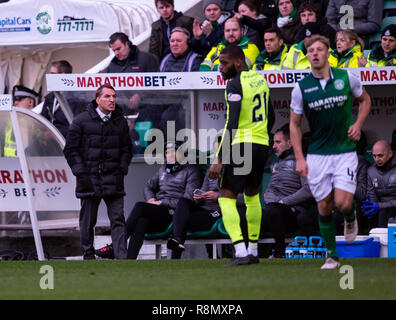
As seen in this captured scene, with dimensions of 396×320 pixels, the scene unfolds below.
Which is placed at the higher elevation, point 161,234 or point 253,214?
point 253,214

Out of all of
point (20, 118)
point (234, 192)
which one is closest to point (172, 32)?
point (20, 118)

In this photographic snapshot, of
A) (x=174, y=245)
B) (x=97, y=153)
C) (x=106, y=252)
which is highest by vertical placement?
(x=97, y=153)

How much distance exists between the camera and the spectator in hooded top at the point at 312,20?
14.5 meters

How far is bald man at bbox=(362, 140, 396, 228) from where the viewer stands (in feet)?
43.2

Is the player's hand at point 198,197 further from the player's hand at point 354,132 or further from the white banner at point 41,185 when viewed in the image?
the player's hand at point 354,132

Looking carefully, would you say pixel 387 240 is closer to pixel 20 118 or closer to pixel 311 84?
pixel 311 84

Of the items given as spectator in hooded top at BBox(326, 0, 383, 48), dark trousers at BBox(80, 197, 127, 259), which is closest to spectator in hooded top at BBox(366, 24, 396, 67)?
spectator in hooded top at BBox(326, 0, 383, 48)

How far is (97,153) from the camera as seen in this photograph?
13234 millimetres

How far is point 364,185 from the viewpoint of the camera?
43.7 ft

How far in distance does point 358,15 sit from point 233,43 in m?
2.12

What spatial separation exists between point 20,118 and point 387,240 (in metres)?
5.48

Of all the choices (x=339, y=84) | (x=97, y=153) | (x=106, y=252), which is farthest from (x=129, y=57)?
(x=339, y=84)

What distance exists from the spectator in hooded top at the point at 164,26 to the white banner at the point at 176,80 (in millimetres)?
1796

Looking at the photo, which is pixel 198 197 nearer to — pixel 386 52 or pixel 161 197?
pixel 161 197
